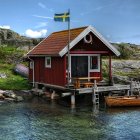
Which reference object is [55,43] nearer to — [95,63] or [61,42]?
[61,42]

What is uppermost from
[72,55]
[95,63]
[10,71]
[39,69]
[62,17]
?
[62,17]

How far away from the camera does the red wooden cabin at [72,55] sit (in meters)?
31.8

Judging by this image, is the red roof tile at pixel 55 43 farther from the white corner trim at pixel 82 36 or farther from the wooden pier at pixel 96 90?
the wooden pier at pixel 96 90

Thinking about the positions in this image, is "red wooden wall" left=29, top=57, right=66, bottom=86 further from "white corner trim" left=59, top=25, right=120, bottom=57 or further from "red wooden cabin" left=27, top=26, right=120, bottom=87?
"white corner trim" left=59, top=25, right=120, bottom=57

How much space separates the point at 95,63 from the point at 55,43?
411cm

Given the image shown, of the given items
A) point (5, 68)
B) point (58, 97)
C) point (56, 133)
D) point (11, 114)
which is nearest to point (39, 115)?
point (11, 114)

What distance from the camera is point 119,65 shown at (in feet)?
155

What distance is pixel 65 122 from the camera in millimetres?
24406

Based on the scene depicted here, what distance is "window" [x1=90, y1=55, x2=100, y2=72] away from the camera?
34750mm

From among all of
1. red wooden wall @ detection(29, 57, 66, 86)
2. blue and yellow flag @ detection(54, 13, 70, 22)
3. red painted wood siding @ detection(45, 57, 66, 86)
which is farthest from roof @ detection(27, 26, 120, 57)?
blue and yellow flag @ detection(54, 13, 70, 22)

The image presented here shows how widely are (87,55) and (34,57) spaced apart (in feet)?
19.0

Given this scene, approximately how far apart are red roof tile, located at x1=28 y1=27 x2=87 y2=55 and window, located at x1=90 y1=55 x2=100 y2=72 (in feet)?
10.1

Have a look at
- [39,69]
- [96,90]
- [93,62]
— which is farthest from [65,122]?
[39,69]

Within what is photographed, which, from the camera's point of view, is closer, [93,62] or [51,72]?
[51,72]
